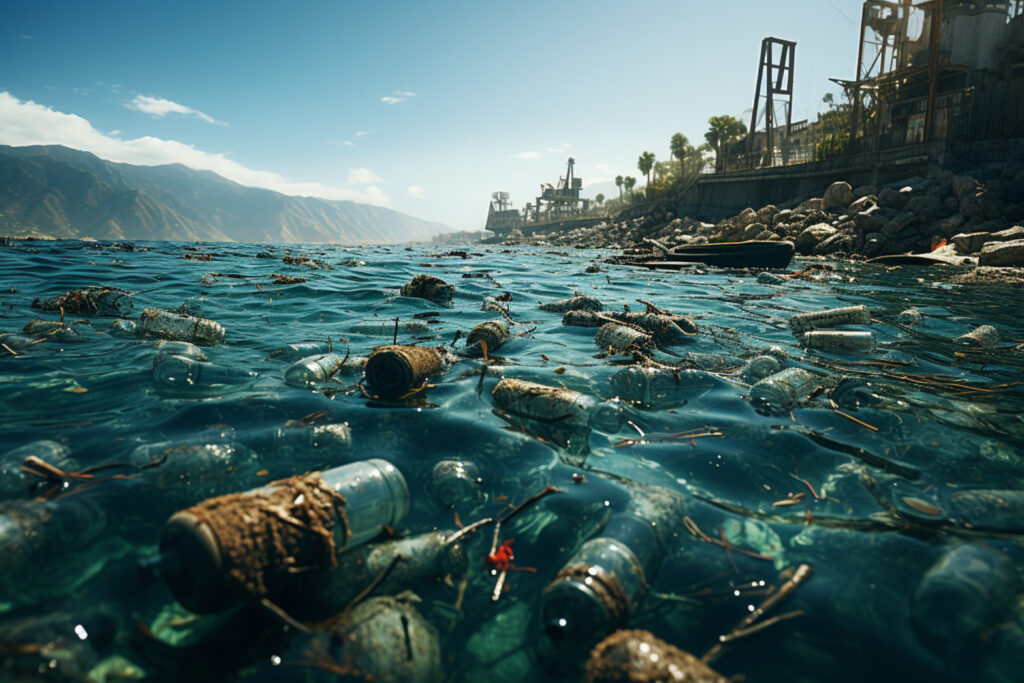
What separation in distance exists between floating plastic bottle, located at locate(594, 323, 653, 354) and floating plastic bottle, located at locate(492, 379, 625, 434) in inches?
68.8

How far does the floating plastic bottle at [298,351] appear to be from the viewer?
14.9ft

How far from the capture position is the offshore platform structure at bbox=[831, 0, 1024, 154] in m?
26.2

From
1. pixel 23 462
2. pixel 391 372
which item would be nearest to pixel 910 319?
pixel 391 372

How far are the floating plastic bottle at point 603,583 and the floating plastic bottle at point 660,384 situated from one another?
1.75m

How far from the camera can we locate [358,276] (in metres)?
12.5

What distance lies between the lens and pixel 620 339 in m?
5.26

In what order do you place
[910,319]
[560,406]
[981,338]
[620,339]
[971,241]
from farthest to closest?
[971,241] → [910,319] → [981,338] → [620,339] → [560,406]

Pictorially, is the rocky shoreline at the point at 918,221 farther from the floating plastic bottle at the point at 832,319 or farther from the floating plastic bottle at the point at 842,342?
the floating plastic bottle at the point at 842,342

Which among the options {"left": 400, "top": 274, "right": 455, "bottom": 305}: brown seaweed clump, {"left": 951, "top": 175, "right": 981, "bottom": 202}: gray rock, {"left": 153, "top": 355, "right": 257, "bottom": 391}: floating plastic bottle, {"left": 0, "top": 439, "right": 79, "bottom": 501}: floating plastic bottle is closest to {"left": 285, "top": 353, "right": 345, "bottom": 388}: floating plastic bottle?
{"left": 153, "top": 355, "right": 257, "bottom": 391}: floating plastic bottle

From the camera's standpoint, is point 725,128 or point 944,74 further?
point 725,128

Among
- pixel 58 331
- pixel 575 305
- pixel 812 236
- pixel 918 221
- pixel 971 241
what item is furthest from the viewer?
pixel 812 236

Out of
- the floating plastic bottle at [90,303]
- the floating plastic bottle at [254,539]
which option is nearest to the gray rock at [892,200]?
the floating plastic bottle at [254,539]

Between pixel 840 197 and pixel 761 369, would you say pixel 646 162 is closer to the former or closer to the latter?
pixel 840 197

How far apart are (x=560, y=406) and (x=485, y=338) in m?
2.11
